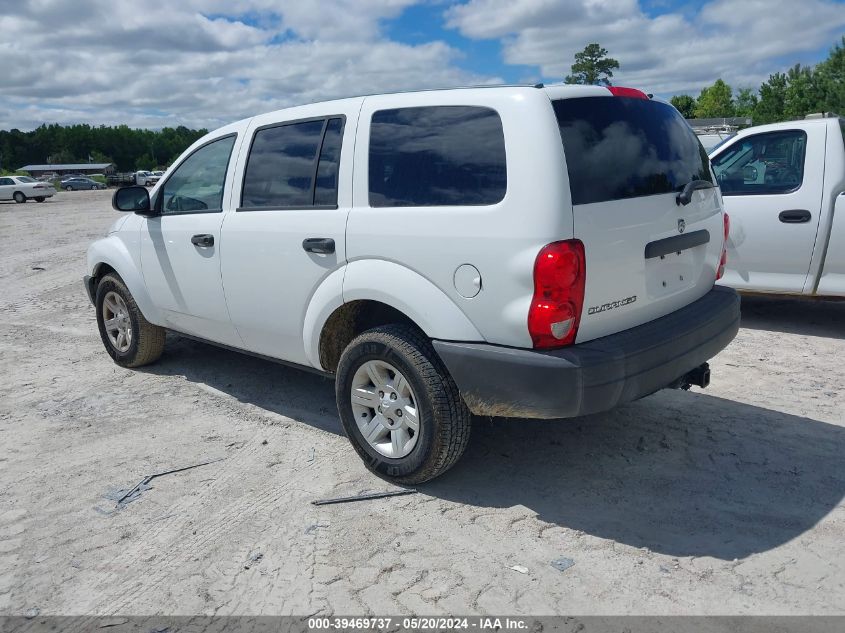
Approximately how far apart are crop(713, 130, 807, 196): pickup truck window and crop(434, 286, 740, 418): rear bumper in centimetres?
353

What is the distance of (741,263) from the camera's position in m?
6.47

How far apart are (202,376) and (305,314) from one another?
2.12 meters

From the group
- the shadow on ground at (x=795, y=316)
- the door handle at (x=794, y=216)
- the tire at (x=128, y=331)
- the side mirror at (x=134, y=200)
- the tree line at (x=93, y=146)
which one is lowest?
the shadow on ground at (x=795, y=316)

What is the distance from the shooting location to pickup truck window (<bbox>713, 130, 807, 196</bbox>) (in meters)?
6.23

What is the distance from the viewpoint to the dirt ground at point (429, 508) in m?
2.88

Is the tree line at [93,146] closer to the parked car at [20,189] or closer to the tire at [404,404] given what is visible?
the parked car at [20,189]

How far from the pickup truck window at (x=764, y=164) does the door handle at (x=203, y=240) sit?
4.69 meters

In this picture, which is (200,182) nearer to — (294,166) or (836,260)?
(294,166)

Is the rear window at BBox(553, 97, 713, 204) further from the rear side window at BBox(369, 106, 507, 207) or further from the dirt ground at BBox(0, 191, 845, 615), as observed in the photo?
the dirt ground at BBox(0, 191, 845, 615)

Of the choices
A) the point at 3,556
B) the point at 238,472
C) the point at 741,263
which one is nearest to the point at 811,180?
the point at 741,263

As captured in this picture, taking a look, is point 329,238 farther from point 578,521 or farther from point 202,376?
point 202,376

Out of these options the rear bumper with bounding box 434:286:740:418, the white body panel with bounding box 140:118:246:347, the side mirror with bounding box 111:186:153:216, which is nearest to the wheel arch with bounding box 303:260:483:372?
the rear bumper with bounding box 434:286:740:418

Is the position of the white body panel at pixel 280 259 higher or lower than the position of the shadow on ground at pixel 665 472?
higher

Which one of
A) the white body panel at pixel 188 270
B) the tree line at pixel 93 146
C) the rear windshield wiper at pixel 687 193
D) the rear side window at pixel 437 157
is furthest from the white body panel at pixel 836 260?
the tree line at pixel 93 146
